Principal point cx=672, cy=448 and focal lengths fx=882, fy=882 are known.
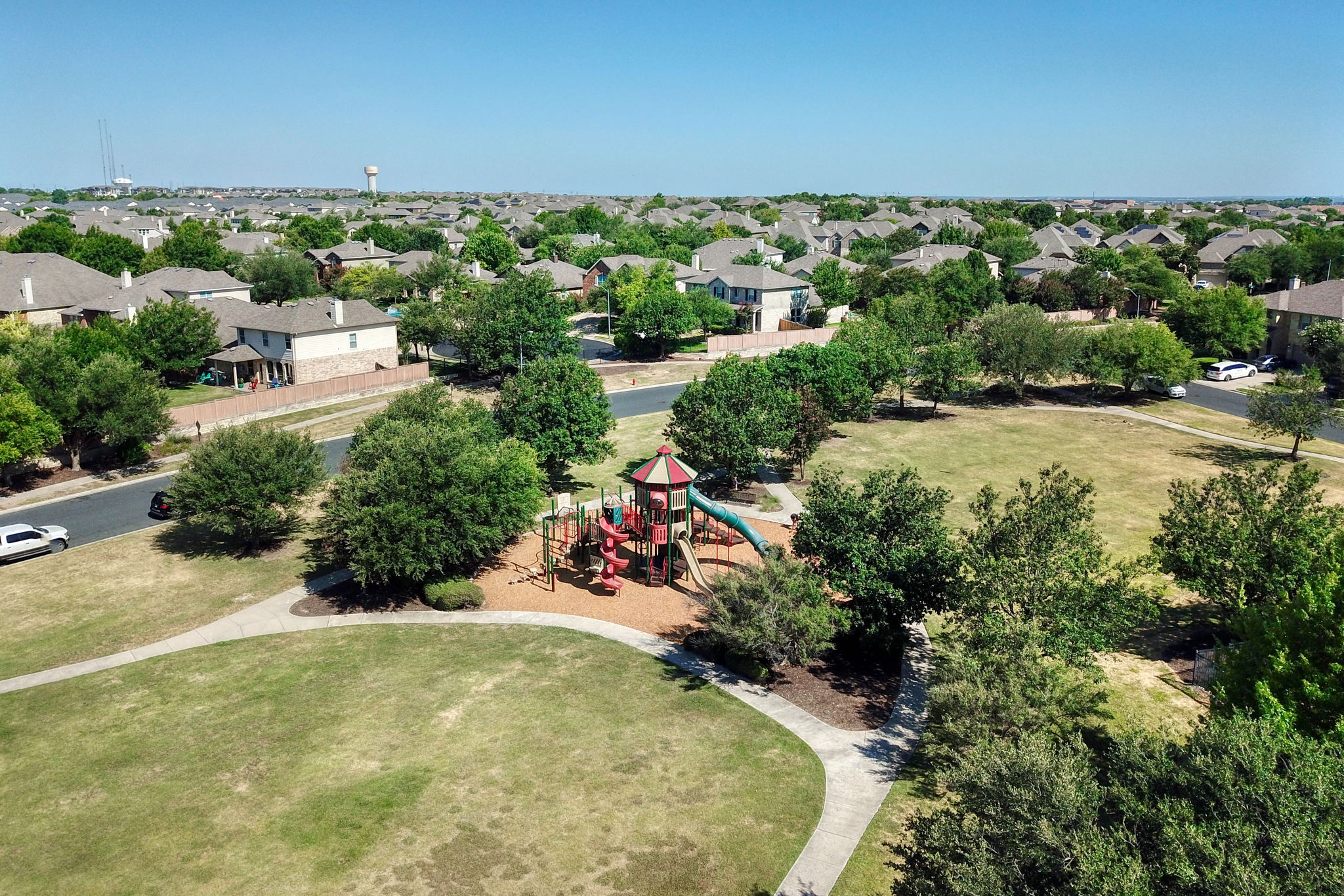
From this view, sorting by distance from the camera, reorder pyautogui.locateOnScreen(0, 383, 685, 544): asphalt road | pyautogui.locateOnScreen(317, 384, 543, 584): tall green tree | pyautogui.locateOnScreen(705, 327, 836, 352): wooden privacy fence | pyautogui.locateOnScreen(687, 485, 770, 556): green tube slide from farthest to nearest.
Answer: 1. pyautogui.locateOnScreen(705, 327, 836, 352): wooden privacy fence
2. pyautogui.locateOnScreen(0, 383, 685, 544): asphalt road
3. pyautogui.locateOnScreen(687, 485, 770, 556): green tube slide
4. pyautogui.locateOnScreen(317, 384, 543, 584): tall green tree

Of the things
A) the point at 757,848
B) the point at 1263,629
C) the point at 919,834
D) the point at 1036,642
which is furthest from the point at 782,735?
the point at 1263,629

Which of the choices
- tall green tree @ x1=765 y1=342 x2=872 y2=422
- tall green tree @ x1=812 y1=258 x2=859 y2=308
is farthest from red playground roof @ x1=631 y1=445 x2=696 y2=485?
tall green tree @ x1=812 y1=258 x2=859 y2=308

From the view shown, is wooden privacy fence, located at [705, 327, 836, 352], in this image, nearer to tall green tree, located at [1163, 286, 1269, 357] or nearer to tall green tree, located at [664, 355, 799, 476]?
tall green tree, located at [1163, 286, 1269, 357]

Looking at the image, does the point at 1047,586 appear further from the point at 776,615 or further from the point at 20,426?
the point at 20,426

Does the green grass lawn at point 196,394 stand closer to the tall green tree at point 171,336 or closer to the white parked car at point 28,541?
the tall green tree at point 171,336

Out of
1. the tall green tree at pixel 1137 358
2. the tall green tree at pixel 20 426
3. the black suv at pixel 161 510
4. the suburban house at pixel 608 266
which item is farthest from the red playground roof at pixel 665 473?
the suburban house at pixel 608 266
